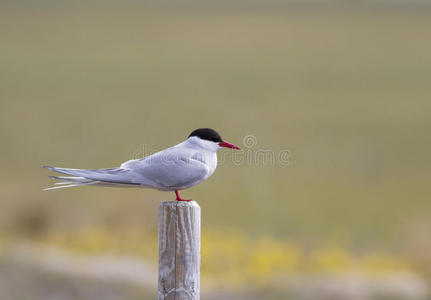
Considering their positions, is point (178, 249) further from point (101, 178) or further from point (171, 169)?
point (101, 178)

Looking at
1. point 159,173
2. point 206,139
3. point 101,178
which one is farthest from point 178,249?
point 206,139

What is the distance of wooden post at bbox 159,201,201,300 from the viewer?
14.8 ft

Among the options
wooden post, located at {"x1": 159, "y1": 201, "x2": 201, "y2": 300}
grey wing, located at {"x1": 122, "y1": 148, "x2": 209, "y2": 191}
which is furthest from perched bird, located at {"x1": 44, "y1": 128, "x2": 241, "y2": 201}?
wooden post, located at {"x1": 159, "y1": 201, "x2": 201, "y2": 300}

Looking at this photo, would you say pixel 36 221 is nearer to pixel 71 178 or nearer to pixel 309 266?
pixel 309 266

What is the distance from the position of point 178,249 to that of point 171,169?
656 millimetres

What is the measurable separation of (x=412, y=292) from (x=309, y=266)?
5.17 ft

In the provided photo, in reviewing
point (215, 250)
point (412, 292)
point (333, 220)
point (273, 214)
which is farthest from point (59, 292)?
point (333, 220)

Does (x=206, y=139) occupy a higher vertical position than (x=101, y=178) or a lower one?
higher

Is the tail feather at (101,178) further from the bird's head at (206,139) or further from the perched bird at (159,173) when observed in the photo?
the bird's head at (206,139)

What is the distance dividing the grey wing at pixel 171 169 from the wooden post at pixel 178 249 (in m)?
0.41

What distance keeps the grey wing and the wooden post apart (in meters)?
0.41

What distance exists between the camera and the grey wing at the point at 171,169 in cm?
493

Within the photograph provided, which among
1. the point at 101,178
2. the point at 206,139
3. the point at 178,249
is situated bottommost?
the point at 178,249

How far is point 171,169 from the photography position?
492cm
